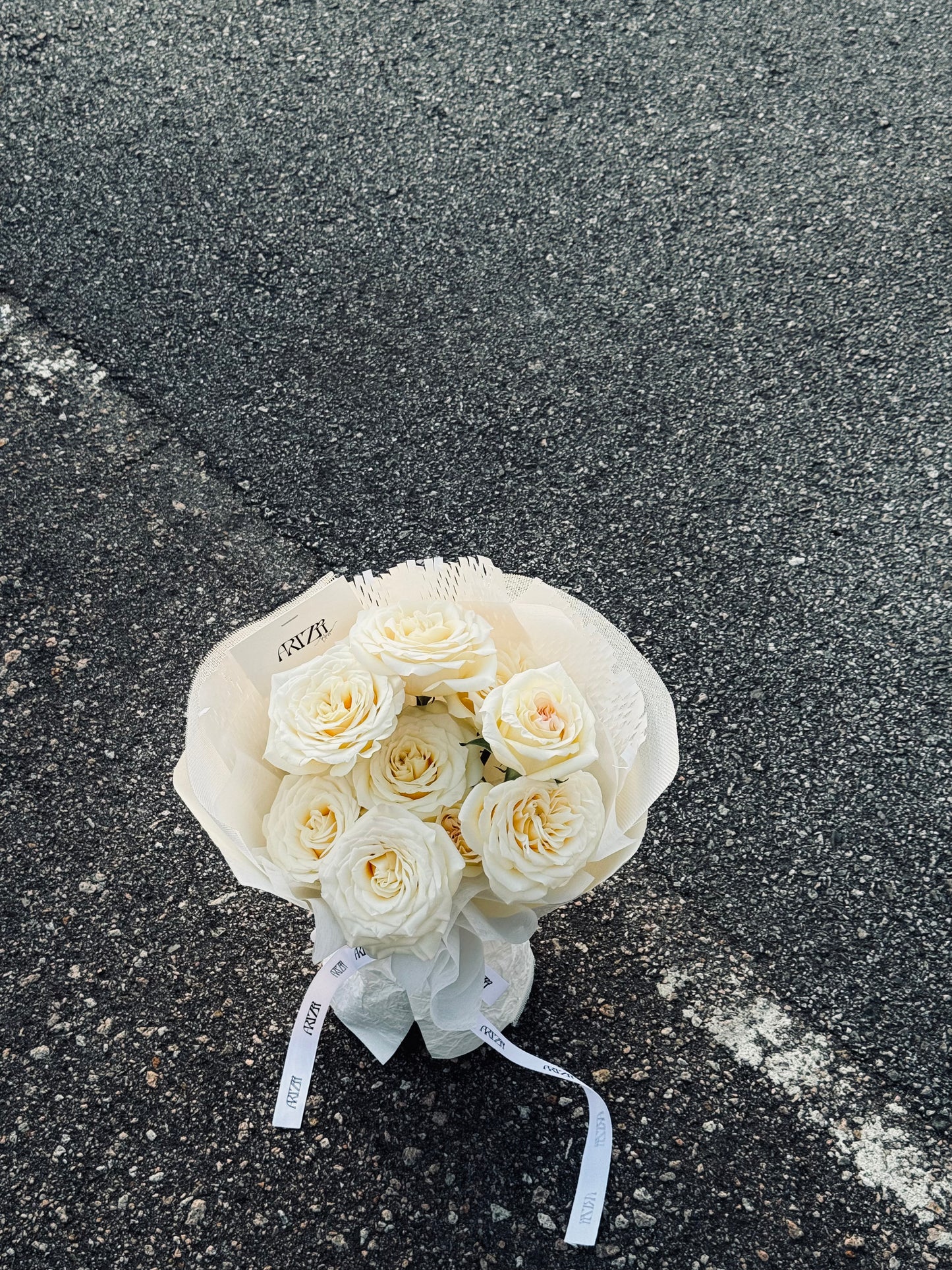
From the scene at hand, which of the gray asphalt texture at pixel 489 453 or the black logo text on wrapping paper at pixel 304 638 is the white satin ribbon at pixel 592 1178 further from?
the black logo text on wrapping paper at pixel 304 638

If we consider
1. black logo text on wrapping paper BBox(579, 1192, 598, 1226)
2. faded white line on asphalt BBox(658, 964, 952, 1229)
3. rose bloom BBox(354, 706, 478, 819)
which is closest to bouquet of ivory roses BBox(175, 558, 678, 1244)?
rose bloom BBox(354, 706, 478, 819)

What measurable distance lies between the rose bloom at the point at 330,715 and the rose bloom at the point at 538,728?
12cm

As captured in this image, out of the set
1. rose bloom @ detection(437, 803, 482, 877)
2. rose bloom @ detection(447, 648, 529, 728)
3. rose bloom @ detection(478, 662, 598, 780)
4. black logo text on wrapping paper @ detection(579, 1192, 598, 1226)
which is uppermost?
rose bloom @ detection(478, 662, 598, 780)

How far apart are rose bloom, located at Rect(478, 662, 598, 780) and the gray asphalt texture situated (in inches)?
29.1

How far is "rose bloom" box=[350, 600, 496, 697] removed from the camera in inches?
49.1

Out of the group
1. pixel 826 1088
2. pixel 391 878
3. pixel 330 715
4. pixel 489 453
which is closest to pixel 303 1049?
pixel 391 878

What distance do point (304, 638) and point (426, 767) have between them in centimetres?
26

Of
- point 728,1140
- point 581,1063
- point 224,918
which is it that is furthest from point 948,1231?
point 224,918

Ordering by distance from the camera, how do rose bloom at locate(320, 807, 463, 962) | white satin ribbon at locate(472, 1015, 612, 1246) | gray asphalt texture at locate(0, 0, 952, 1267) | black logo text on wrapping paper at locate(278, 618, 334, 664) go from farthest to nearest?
gray asphalt texture at locate(0, 0, 952, 1267) → white satin ribbon at locate(472, 1015, 612, 1246) → black logo text on wrapping paper at locate(278, 618, 334, 664) → rose bloom at locate(320, 807, 463, 962)

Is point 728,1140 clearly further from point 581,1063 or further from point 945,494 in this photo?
point 945,494

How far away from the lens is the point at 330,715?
1255mm

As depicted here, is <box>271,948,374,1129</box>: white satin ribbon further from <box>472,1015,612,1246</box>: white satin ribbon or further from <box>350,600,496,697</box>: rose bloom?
<box>350,600,496,697</box>: rose bloom

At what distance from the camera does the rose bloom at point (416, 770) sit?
4.17 feet

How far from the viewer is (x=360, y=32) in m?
3.63
